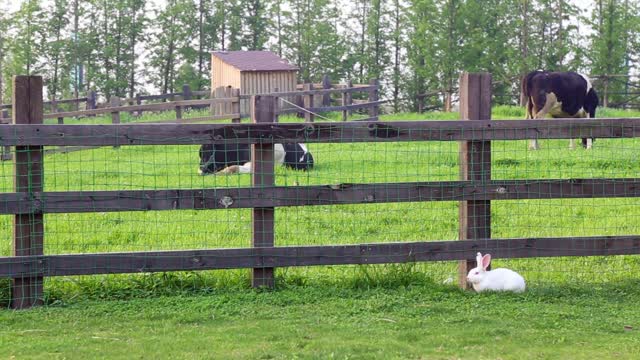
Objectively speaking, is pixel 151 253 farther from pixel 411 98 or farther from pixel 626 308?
pixel 411 98

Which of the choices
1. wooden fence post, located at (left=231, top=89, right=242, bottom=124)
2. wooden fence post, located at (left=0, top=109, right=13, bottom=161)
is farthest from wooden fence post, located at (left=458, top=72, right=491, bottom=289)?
wooden fence post, located at (left=231, top=89, right=242, bottom=124)

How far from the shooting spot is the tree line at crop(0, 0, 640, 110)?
126 ft

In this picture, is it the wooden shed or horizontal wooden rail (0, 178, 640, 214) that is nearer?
horizontal wooden rail (0, 178, 640, 214)

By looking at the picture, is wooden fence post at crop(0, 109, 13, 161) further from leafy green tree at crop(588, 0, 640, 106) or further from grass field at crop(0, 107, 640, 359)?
leafy green tree at crop(588, 0, 640, 106)

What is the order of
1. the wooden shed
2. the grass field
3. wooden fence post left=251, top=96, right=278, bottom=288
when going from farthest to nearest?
the wooden shed, wooden fence post left=251, top=96, right=278, bottom=288, the grass field

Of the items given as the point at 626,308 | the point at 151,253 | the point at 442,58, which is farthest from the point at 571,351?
the point at 442,58

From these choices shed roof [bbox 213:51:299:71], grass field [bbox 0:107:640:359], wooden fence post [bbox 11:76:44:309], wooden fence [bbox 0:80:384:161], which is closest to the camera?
grass field [bbox 0:107:640:359]

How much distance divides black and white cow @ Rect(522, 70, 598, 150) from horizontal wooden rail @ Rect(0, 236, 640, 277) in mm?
13589

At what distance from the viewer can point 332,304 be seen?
7.51m

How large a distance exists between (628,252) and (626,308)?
0.92 m

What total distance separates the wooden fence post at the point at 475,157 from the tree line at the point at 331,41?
98.9 feet

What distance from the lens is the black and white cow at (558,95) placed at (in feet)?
Result: 70.9

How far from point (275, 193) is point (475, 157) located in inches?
66.6

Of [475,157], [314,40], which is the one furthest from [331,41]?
[475,157]
